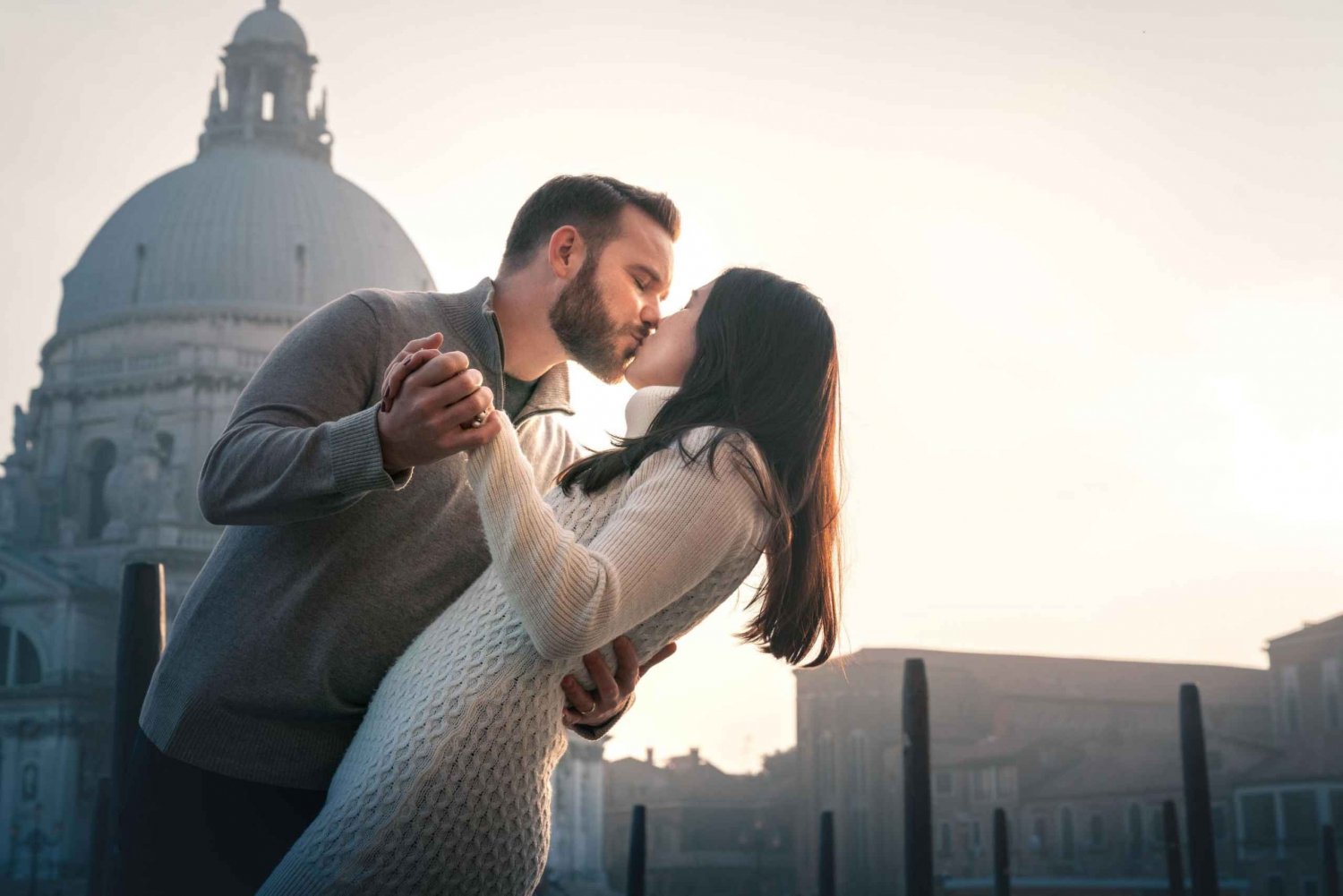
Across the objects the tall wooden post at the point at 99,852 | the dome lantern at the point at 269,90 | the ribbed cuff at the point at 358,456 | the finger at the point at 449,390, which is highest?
the dome lantern at the point at 269,90

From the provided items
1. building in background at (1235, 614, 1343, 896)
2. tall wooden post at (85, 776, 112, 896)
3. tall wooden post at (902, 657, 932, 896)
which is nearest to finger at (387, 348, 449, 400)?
tall wooden post at (85, 776, 112, 896)

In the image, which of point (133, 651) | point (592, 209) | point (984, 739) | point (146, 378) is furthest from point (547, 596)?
point (984, 739)

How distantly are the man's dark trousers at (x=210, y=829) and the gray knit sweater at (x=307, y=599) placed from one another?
40mm

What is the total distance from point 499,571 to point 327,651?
46 cm

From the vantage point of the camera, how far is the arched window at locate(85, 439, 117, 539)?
38.0 meters

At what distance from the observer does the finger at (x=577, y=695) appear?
2.14m

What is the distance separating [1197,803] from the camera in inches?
312

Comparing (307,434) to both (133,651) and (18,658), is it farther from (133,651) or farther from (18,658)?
(18,658)

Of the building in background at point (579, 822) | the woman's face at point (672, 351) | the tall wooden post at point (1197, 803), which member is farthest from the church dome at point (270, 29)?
the woman's face at point (672, 351)

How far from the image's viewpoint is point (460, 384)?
76.7 inches

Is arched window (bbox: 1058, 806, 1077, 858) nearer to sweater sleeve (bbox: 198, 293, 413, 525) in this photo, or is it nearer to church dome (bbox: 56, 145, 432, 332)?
church dome (bbox: 56, 145, 432, 332)

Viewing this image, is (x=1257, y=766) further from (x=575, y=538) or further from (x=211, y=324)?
(x=575, y=538)

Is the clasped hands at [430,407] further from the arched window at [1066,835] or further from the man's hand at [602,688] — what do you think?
the arched window at [1066,835]

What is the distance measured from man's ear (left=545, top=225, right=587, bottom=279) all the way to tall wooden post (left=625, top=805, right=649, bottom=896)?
329 inches
